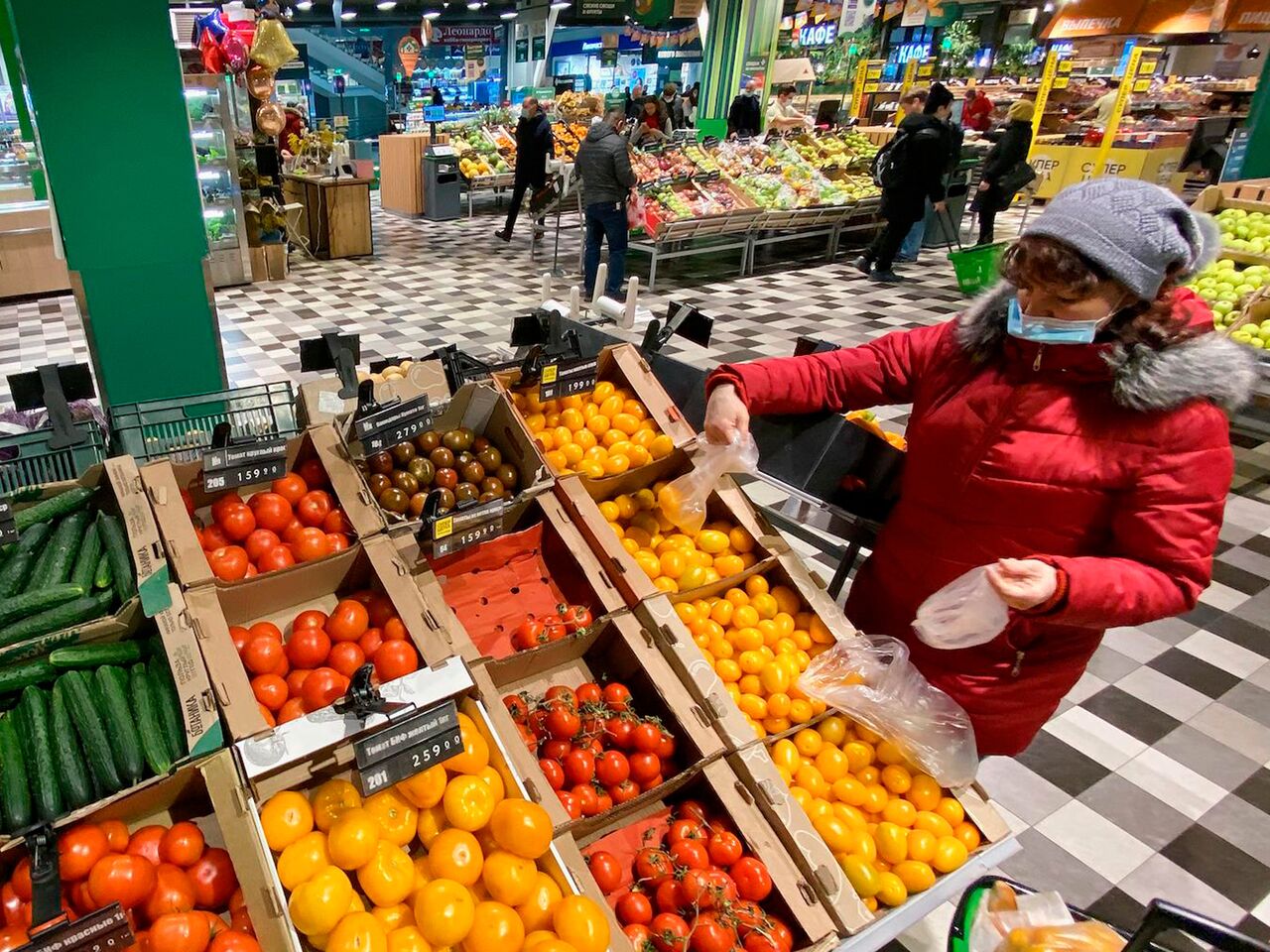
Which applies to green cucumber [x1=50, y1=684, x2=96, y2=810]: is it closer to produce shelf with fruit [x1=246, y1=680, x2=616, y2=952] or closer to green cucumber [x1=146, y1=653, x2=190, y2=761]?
green cucumber [x1=146, y1=653, x2=190, y2=761]

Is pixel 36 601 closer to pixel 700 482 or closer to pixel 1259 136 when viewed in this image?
pixel 700 482

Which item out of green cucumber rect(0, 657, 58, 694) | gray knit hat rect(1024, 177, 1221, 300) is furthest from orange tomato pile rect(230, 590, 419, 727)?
gray knit hat rect(1024, 177, 1221, 300)

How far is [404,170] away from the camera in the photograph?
1230 cm

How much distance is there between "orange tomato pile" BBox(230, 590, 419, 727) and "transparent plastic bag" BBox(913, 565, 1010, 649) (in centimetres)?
113

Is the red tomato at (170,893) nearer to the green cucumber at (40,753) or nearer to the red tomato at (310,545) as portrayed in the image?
the green cucumber at (40,753)

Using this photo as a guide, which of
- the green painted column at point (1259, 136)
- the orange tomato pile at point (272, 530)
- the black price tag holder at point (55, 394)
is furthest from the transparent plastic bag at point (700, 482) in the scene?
the green painted column at point (1259, 136)

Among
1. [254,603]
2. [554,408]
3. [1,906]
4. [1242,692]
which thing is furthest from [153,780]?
[1242,692]

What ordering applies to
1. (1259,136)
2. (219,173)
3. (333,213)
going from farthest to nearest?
1. (333,213)
2. (219,173)
3. (1259,136)

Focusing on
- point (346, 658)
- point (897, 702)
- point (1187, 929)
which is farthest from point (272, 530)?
point (1187, 929)

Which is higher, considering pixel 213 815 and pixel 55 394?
pixel 55 394

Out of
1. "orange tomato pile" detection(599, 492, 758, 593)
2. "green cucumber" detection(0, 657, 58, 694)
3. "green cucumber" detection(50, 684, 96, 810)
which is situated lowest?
"orange tomato pile" detection(599, 492, 758, 593)

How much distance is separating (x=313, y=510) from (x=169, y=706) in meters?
0.59

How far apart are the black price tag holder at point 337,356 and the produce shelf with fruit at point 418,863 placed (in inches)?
42.5

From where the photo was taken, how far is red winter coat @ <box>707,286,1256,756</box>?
149cm
